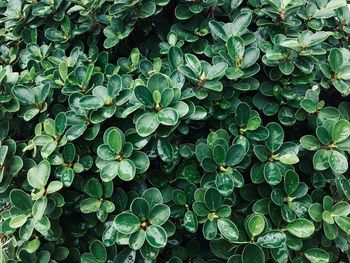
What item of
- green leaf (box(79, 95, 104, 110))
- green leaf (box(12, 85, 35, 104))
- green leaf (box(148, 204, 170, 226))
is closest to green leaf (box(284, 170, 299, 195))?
green leaf (box(148, 204, 170, 226))

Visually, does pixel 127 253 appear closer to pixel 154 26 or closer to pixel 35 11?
pixel 154 26

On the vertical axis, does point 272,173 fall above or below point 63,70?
below

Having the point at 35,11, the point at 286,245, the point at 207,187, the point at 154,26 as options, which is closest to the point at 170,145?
the point at 207,187

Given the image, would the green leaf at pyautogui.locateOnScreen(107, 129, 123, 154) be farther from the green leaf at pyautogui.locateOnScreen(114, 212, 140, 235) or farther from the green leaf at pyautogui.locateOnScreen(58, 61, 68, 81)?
the green leaf at pyautogui.locateOnScreen(58, 61, 68, 81)

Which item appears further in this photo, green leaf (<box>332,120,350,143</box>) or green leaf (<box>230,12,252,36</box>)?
green leaf (<box>230,12,252,36</box>)

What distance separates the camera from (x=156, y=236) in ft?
4.10

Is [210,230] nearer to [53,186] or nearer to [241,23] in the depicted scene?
[53,186]

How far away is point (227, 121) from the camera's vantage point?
1478 mm

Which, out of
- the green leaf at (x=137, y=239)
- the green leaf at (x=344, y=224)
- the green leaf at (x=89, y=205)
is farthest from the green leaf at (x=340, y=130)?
the green leaf at (x=89, y=205)

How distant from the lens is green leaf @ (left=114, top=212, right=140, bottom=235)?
1249 millimetres

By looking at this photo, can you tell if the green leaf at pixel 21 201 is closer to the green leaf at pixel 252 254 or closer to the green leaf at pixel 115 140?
the green leaf at pixel 115 140

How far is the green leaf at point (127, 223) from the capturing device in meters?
1.25

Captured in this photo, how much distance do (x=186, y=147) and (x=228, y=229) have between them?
0.29 m

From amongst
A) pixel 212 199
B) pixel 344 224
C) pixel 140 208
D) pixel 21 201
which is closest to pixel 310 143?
pixel 344 224
